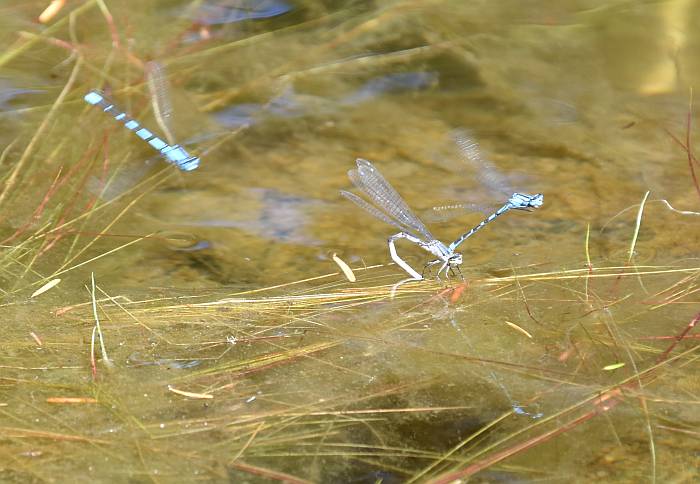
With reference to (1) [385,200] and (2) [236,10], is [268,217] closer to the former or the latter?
(1) [385,200]

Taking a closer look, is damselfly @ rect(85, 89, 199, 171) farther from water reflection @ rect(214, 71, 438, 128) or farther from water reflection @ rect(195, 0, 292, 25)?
water reflection @ rect(195, 0, 292, 25)

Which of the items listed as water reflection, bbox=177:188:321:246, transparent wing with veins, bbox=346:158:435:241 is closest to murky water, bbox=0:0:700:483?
water reflection, bbox=177:188:321:246

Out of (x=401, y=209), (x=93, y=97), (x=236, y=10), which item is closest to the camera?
(x=401, y=209)

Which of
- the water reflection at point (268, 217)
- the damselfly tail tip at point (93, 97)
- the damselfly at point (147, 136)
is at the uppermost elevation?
the damselfly tail tip at point (93, 97)

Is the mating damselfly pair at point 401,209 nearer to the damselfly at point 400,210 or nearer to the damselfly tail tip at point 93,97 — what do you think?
the damselfly at point 400,210

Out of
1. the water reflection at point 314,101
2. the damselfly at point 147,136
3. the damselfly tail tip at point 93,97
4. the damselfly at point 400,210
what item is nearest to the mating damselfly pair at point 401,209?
the damselfly at point 400,210

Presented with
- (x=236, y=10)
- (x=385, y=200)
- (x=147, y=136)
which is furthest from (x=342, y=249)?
(x=236, y=10)

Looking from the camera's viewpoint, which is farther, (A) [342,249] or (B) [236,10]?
(B) [236,10]
